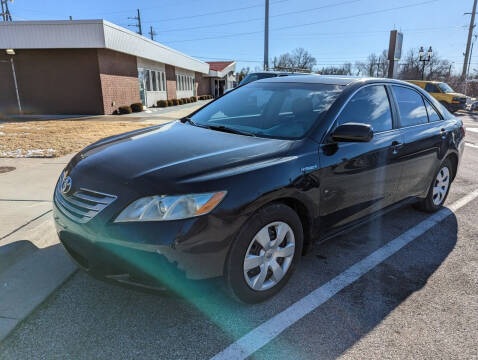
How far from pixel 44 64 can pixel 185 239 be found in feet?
64.6

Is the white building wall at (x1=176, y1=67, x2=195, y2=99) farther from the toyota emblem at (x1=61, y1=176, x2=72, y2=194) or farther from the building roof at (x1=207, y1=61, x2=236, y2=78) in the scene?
the toyota emblem at (x1=61, y1=176, x2=72, y2=194)

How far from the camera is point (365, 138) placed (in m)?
2.77

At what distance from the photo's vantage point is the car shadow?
7.11 feet

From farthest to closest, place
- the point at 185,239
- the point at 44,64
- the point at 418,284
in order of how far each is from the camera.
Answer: the point at 44,64, the point at 418,284, the point at 185,239

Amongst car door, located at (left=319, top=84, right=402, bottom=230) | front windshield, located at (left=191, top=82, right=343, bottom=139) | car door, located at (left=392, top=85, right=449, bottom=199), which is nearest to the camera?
car door, located at (left=319, top=84, right=402, bottom=230)

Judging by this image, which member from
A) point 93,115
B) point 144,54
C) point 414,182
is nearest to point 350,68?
point 144,54

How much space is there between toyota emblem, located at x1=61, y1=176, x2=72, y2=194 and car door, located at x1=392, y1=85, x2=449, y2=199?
305cm

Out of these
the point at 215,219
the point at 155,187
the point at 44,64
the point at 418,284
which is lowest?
the point at 418,284

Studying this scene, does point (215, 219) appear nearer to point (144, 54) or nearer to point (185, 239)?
point (185, 239)

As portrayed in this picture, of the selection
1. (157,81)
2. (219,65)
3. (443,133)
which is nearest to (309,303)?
(443,133)

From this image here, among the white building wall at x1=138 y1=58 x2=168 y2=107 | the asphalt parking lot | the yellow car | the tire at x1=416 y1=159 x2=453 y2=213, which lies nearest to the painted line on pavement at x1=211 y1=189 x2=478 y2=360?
the asphalt parking lot

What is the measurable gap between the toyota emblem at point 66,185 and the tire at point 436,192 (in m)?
3.94

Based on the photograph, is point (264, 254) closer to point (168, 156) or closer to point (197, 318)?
point (197, 318)

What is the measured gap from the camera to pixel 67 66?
18016 millimetres
